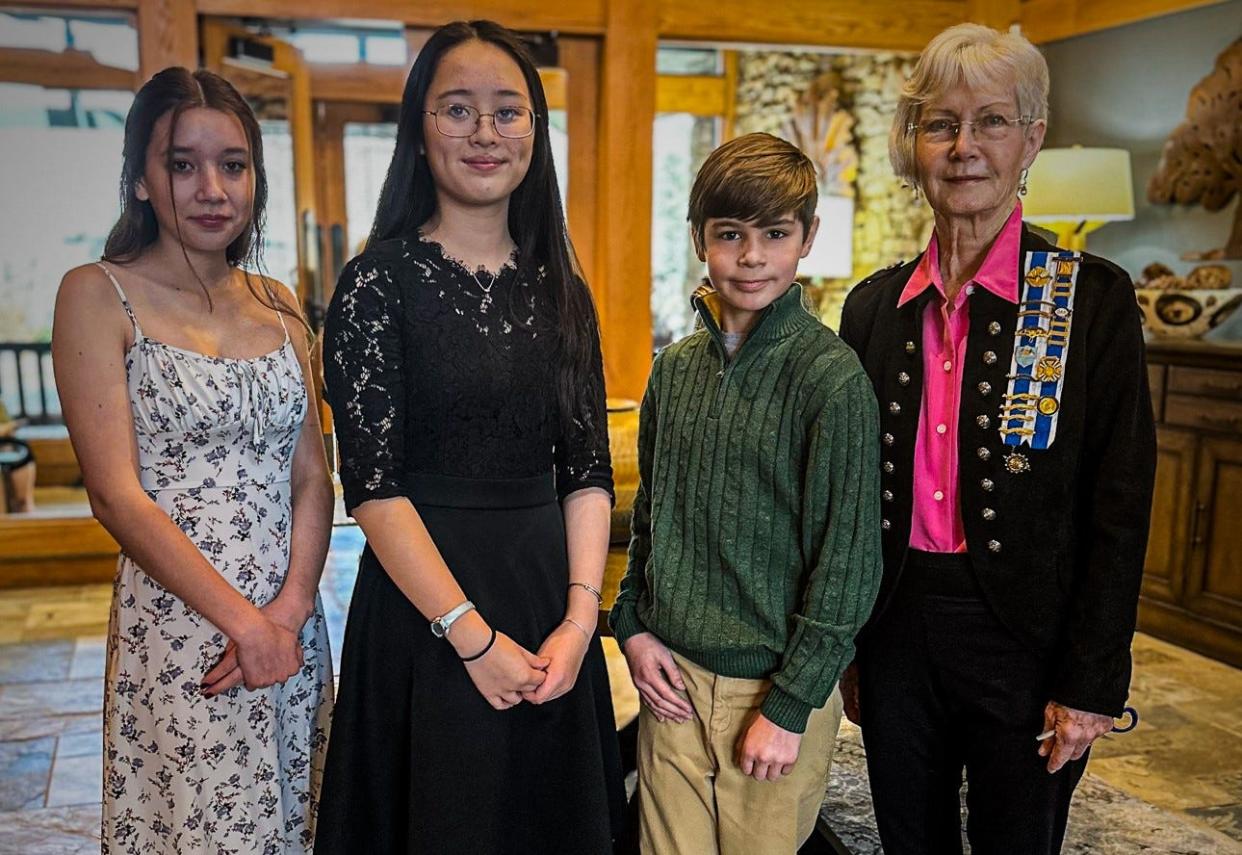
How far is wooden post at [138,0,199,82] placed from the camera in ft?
13.8

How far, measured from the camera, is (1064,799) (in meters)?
1.43

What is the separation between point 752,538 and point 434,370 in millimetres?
479

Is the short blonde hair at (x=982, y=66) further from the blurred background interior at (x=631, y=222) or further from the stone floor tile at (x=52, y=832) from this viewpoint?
the stone floor tile at (x=52, y=832)

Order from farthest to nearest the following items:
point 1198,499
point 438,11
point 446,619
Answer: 1. point 438,11
2. point 1198,499
3. point 446,619

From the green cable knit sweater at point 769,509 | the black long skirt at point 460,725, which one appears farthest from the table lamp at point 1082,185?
the black long skirt at point 460,725

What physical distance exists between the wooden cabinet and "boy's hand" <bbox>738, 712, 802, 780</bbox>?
2798 mm

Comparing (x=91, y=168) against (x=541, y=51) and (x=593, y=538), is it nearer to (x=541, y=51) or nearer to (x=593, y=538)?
(x=541, y=51)

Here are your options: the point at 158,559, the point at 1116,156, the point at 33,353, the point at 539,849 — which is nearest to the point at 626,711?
the point at 539,849

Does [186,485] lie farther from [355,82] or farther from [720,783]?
[355,82]

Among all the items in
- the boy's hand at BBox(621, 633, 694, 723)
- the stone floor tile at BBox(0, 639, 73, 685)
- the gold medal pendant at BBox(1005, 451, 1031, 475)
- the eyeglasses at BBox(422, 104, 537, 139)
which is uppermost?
the eyeglasses at BBox(422, 104, 537, 139)

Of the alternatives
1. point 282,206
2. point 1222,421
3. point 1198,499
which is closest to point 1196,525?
point 1198,499

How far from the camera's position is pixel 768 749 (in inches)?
53.2

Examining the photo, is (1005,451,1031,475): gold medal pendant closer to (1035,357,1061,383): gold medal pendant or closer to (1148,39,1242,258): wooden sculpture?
(1035,357,1061,383): gold medal pendant

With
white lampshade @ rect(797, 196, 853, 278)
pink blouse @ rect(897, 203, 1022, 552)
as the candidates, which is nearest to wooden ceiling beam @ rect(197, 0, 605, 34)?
white lampshade @ rect(797, 196, 853, 278)
